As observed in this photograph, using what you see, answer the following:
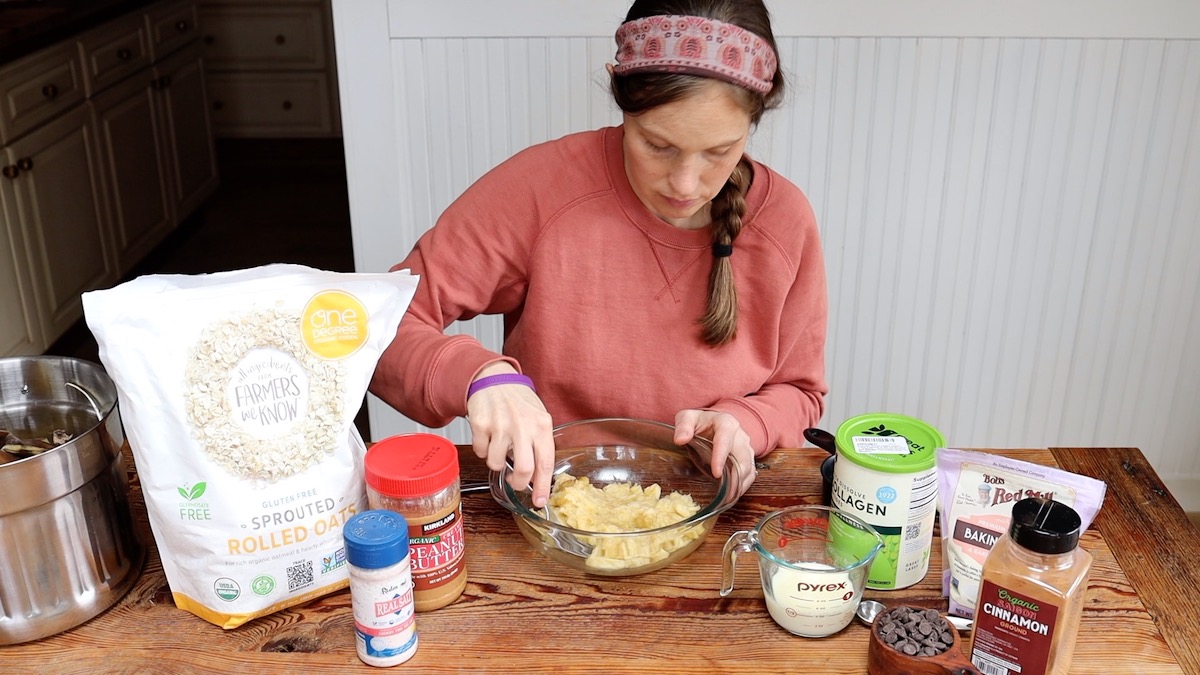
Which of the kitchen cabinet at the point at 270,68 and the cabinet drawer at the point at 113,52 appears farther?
the kitchen cabinet at the point at 270,68

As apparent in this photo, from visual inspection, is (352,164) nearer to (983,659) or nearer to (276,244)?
(983,659)

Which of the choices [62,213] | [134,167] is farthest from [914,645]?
[134,167]

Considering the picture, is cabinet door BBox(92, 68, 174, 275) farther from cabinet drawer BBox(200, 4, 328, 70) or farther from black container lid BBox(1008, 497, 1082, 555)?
black container lid BBox(1008, 497, 1082, 555)

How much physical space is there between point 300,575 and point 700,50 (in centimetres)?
67

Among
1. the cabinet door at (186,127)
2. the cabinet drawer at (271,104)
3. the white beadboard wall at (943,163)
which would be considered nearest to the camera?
the white beadboard wall at (943,163)

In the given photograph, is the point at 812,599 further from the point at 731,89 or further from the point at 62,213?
the point at 62,213

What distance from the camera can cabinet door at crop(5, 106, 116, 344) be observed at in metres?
3.00

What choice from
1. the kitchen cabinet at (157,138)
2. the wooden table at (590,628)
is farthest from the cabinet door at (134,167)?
the wooden table at (590,628)

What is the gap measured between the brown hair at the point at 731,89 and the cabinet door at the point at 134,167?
2.77 meters

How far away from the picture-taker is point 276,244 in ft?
13.7

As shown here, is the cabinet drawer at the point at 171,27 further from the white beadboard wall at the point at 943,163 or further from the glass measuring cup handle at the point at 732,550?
the glass measuring cup handle at the point at 732,550

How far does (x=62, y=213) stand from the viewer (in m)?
3.21

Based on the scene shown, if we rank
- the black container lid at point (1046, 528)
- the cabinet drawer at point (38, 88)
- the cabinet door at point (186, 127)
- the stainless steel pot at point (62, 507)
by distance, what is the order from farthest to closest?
the cabinet door at point (186, 127), the cabinet drawer at point (38, 88), the stainless steel pot at point (62, 507), the black container lid at point (1046, 528)

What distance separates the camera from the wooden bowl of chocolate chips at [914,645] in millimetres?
865
